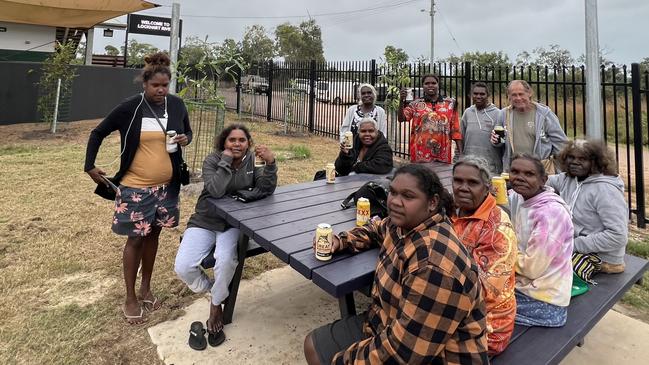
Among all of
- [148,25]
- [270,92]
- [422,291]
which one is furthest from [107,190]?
[148,25]

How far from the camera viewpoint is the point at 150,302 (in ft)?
9.04

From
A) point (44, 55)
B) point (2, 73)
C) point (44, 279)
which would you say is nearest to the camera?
point (44, 279)

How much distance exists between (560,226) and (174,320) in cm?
229

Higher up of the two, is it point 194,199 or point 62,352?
point 194,199

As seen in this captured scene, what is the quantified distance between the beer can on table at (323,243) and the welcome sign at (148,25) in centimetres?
1546

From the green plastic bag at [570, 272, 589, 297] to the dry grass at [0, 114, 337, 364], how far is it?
6.87 ft

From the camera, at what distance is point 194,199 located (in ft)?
17.2

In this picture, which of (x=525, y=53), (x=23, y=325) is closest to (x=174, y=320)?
(x=23, y=325)

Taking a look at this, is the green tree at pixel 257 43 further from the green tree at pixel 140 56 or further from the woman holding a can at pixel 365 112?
the woman holding a can at pixel 365 112

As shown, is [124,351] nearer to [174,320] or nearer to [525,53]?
[174,320]

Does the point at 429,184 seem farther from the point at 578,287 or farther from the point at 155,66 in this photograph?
the point at 155,66

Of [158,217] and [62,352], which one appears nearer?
[62,352]

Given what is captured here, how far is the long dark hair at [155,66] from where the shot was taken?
2.51 meters

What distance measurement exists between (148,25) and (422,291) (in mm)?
16729
